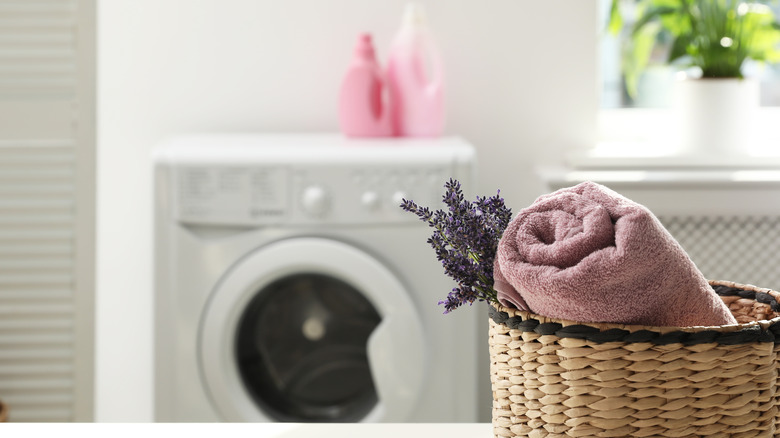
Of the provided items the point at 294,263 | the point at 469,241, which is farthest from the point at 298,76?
the point at 469,241

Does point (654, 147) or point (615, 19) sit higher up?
point (615, 19)

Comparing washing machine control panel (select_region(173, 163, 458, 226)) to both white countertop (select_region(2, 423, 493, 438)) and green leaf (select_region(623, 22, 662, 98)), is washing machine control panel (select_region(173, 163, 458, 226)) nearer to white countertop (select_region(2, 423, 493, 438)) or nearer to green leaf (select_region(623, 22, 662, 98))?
green leaf (select_region(623, 22, 662, 98))

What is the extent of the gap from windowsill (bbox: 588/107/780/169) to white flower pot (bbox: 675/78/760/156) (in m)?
0.02

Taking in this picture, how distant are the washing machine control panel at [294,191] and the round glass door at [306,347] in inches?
5.5

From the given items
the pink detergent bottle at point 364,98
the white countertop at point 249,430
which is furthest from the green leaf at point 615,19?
the white countertop at point 249,430

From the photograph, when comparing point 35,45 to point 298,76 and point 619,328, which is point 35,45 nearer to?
point 298,76

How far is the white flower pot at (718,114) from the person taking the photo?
192cm

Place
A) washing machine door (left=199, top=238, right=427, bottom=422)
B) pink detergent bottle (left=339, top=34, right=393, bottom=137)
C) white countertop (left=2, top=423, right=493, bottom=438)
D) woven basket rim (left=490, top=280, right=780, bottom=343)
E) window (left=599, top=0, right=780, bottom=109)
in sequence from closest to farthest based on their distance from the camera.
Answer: woven basket rim (left=490, top=280, right=780, bottom=343) → white countertop (left=2, top=423, right=493, bottom=438) → washing machine door (left=199, top=238, right=427, bottom=422) → pink detergent bottle (left=339, top=34, right=393, bottom=137) → window (left=599, top=0, right=780, bottom=109)

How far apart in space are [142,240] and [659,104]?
1.45 metres

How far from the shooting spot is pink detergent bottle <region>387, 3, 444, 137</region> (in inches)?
75.9

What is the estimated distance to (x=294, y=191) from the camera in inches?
64.4

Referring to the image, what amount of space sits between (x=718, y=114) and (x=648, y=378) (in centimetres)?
168

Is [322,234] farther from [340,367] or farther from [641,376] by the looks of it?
[641,376]

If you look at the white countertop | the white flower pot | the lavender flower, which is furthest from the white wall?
the lavender flower
